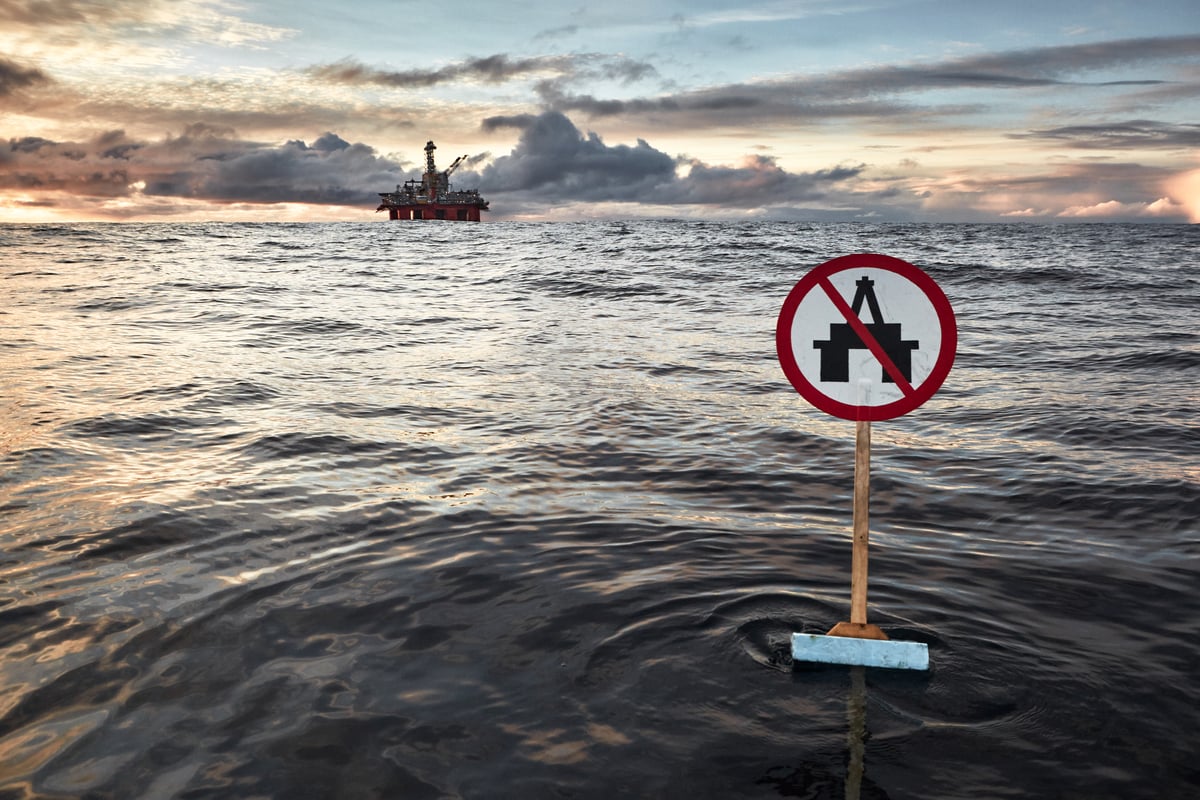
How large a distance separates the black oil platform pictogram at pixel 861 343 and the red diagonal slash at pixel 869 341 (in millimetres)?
14

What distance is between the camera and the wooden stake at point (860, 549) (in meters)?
3.68

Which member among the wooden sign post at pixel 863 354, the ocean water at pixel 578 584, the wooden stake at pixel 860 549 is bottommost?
the ocean water at pixel 578 584

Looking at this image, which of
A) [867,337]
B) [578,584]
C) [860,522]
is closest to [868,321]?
[867,337]

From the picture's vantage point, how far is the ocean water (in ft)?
10.4

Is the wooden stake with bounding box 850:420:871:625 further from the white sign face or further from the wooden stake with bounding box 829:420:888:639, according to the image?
the white sign face

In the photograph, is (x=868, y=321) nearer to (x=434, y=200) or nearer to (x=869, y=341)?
(x=869, y=341)

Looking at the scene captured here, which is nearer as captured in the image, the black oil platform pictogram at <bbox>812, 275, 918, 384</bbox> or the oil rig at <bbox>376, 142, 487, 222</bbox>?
the black oil platform pictogram at <bbox>812, 275, 918, 384</bbox>

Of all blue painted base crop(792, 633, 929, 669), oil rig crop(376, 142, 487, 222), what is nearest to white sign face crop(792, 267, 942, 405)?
blue painted base crop(792, 633, 929, 669)

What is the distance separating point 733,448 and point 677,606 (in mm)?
3703

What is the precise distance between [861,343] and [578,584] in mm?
2155

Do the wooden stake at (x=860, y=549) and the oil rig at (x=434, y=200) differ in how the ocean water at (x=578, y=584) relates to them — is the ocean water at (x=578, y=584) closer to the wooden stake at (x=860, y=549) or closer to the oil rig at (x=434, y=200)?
the wooden stake at (x=860, y=549)

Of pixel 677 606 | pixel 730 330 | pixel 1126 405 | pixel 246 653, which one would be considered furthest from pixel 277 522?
pixel 730 330

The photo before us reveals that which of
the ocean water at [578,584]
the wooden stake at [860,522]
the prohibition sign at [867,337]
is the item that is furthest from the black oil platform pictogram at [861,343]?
Result: the ocean water at [578,584]

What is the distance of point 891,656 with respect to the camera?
3729mm
